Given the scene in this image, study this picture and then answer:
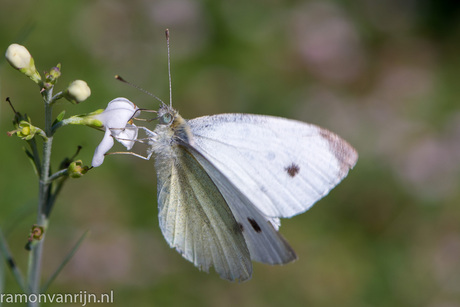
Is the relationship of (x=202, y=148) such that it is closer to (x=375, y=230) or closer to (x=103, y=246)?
(x=103, y=246)

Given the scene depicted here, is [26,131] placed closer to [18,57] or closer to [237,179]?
[18,57]

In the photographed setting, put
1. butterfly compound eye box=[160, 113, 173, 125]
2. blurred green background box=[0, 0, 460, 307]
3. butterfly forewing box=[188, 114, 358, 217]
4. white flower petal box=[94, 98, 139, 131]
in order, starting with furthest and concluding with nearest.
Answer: blurred green background box=[0, 0, 460, 307]
butterfly compound eye box=[160, 113, 173, 125]
butterfly forewing box=[188, 114, 358, 217]
white flower petal box=[94, 98, 139, 131]

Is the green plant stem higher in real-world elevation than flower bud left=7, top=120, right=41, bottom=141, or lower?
lower

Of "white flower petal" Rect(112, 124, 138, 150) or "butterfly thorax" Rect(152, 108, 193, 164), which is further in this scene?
"butterfly thorax" Rect(152, 108, 193, 164)

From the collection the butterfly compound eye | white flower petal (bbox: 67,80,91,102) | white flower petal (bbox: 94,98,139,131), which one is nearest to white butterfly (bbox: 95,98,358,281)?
the butterfly compound eye

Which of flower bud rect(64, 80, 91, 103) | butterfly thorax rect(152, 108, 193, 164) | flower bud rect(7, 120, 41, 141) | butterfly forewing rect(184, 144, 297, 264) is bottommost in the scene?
butterfly forewing rect(184, 144, 297, 264)

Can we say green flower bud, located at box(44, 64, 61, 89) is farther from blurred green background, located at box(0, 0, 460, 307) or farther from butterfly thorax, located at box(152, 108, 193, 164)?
blurred green background, located at box(0, 0, 460, 307)

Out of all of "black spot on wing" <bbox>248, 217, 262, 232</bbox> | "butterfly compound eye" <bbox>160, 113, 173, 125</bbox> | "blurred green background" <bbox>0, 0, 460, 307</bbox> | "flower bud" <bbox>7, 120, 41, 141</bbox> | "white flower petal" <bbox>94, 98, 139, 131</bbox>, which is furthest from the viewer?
"blurred green background" <bbox>0, 0, 460, 307</bbox>

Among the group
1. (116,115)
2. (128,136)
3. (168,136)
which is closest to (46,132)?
(116,115)

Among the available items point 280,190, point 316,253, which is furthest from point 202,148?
point 316,253
